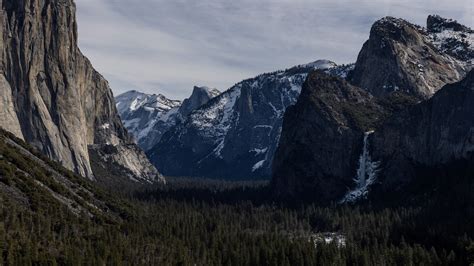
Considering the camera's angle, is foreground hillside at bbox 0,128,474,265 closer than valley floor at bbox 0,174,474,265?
No

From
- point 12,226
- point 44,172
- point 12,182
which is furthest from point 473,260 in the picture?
point 44,172

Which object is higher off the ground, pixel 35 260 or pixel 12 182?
pixel 12 182

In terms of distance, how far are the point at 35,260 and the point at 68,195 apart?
6312 centimetres

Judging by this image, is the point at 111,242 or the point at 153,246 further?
the point at 153,246

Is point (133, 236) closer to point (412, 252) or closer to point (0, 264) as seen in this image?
point (0, 264)

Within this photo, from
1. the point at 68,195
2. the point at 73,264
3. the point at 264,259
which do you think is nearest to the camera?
the point at 73,264

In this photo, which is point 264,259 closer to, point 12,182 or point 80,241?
point 80,241

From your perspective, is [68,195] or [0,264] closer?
[0,264]

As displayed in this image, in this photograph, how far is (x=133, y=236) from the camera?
169625 mm

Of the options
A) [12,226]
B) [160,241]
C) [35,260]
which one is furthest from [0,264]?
[160,241]

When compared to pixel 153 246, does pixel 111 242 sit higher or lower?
higher

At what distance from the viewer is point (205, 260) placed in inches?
6299

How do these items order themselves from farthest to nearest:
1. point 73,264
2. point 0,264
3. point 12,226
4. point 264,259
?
point 264,259
point 12,226
point 73,264
point 0,264

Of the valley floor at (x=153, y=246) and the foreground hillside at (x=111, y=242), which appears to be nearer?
the valley floor at (x=153, y=246)
